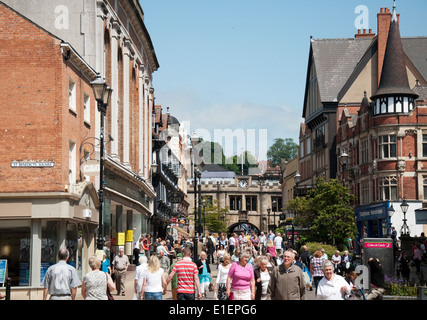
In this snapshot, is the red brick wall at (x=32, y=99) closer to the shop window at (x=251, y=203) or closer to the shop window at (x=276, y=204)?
the shop window at (x=251, y=203)

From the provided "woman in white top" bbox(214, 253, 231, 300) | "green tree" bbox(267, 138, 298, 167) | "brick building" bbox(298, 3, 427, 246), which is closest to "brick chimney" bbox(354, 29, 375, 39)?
"brick building" bbox(298, 3, 427, 246)

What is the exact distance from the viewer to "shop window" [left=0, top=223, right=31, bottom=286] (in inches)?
1001

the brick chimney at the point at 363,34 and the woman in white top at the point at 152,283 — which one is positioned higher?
the brick chimney at the point at 363,34

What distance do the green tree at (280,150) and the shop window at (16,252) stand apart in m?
160

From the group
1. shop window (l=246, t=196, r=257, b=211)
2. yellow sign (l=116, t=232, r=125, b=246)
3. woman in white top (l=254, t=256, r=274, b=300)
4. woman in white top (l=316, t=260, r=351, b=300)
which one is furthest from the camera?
shop window (l=246, t=196, r=257, b=211)

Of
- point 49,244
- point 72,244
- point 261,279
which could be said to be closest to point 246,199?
point 72,244

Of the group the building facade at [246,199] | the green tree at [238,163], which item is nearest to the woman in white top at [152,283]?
the building facade at [246,199]

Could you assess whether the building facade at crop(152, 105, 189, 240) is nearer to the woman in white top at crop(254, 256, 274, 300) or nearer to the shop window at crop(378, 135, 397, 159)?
the shop window at crop(378, 135, 397, 159)

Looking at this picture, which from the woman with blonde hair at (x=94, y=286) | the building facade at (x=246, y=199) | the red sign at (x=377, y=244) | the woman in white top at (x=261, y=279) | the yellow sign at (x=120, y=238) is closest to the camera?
the woman with blonde hair at (x=94, y=286)

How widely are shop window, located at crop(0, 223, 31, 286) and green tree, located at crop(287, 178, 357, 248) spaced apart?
77.3 ft

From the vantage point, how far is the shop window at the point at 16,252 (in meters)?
25.4

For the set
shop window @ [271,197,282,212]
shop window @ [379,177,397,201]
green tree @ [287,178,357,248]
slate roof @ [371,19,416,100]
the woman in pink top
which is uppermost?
slate roof @ [371,19,416,100]

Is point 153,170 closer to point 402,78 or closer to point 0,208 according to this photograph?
point 402,78
